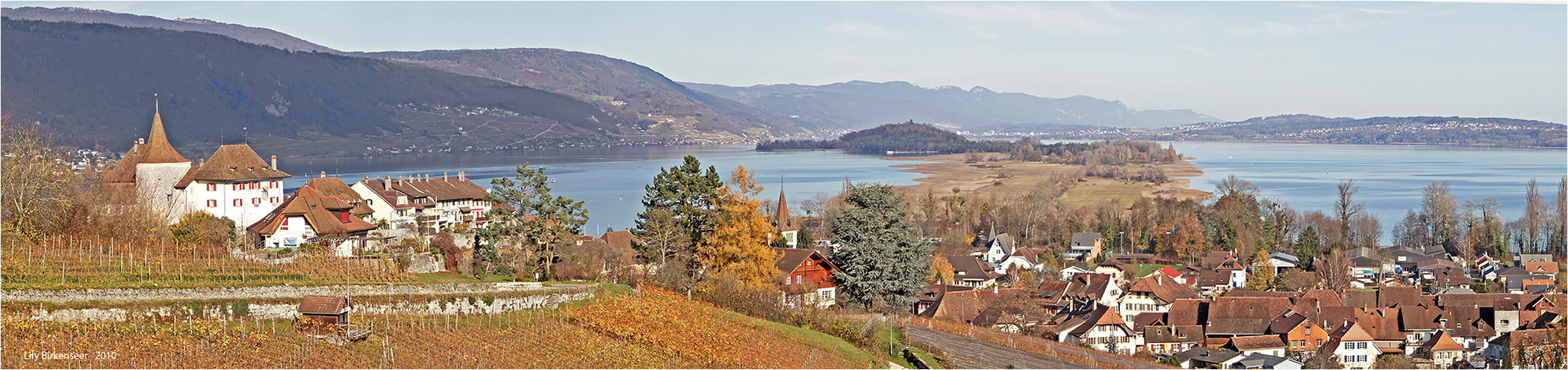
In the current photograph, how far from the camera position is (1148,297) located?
3825 cm

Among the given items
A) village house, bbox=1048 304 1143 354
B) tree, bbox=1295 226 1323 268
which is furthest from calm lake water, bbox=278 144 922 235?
tree, bbox=1295 226 1323 268

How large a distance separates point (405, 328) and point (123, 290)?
368 centimetres

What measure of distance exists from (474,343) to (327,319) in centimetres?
190

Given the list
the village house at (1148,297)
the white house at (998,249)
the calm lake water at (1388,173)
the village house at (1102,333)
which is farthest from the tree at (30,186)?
the calm lake water at (1388,173)

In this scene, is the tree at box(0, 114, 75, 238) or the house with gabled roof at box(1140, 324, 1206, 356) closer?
the tree at box(0, 114, 75, 238)

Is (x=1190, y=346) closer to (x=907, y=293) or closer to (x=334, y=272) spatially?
(x=907, y=293)

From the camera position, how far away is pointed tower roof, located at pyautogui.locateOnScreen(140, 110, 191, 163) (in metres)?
28.5

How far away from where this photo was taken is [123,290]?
15.4 meters

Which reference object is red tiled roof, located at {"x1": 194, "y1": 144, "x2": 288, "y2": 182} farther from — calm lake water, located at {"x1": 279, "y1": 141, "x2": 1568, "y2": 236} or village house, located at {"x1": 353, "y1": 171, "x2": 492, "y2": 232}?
calm lake water, located at {"x1": 279, "y1": 141, "x2": 1568, "y2": 236}

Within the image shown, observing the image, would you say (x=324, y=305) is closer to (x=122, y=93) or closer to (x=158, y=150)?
(x=158, y=150)

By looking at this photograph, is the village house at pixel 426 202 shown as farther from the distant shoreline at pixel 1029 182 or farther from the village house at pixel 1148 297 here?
the distant shoreline at pixel 1029 182

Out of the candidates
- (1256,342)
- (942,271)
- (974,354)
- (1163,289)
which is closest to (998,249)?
(942,271)

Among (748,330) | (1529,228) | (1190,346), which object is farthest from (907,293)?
(1529,228)

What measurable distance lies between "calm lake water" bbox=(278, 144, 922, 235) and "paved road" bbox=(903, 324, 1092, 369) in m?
25.7
